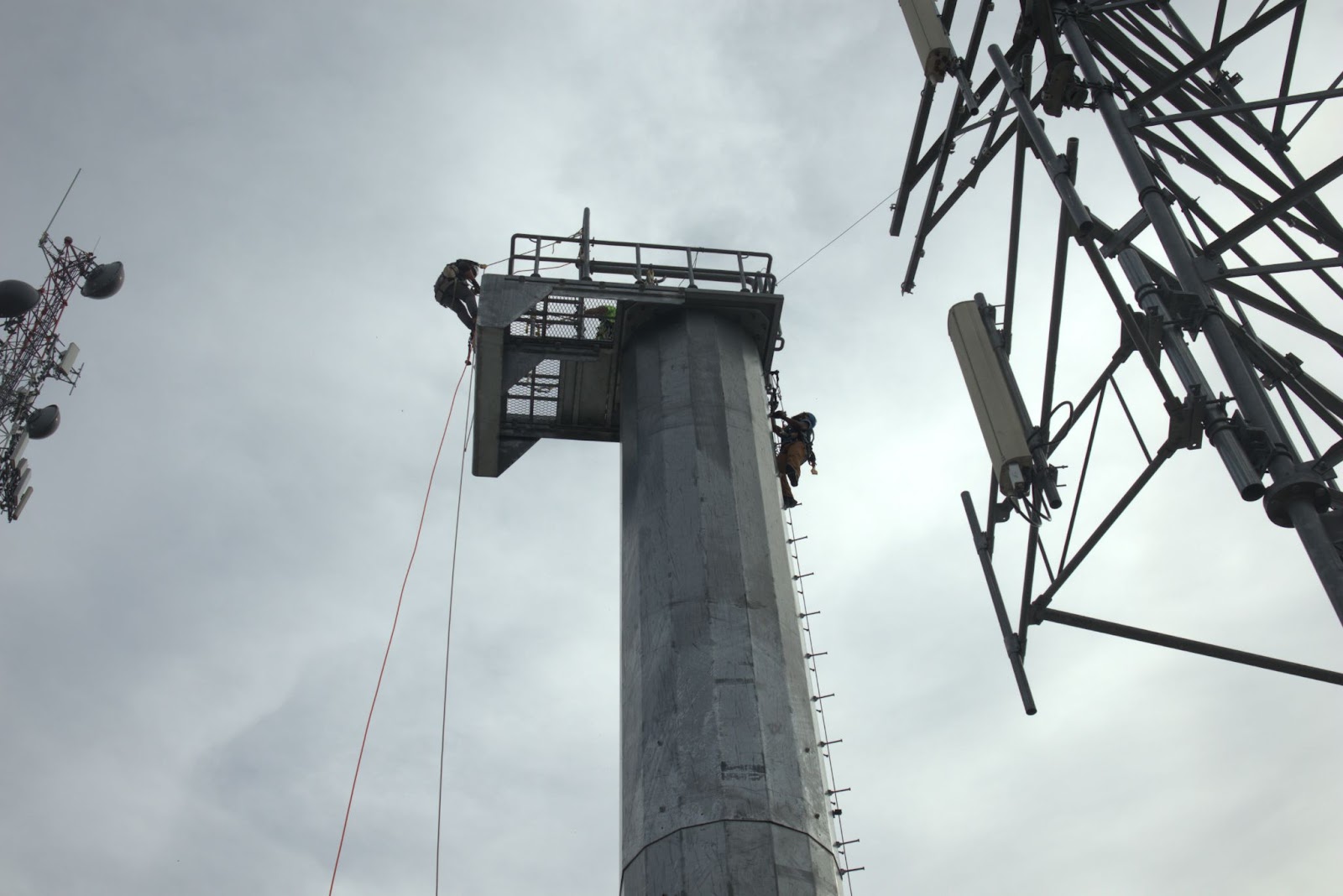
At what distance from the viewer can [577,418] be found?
61.0ft

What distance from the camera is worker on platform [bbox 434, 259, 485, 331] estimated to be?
18359mm

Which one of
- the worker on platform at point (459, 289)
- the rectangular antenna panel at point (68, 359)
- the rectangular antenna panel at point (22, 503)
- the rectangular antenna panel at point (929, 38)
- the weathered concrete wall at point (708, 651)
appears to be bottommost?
the weathered concrete wall at point (708, 651)

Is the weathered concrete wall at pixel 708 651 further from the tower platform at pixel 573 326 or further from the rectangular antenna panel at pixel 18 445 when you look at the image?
the rectangular antenna panel at pixel 18 445

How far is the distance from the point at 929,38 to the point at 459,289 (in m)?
9.85

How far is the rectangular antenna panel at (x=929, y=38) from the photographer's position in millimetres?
11188

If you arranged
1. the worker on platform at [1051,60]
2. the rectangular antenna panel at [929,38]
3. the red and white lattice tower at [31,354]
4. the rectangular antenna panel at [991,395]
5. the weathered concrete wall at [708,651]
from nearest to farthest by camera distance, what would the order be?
the worker on platform at [1051,60] < the rectangular antenna panel at [991,395] < the rectangular antenna panel at [929,38] < the weathered concrete wall at [708,651] < the red and white lattice tower at [31,354]

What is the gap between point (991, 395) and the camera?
1044cm

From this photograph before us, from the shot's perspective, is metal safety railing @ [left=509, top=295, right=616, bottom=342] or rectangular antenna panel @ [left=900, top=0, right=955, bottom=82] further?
metal safety railing @ [left=509, top=295, right=616, bottom=342]

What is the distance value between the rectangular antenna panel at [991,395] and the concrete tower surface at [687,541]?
4257 millimetres

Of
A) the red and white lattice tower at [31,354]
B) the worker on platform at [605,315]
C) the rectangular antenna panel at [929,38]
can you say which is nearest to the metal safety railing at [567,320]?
the worker on platform at [605,315]

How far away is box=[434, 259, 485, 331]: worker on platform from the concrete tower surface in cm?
176

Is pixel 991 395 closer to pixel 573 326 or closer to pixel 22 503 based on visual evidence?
pixel 573 326

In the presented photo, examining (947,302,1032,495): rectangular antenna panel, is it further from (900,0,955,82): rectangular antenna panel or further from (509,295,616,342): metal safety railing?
(509,295,616,342): metal safety railing

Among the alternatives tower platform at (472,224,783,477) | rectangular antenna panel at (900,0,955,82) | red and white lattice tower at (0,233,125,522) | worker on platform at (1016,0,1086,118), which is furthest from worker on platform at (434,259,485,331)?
red and white lattice tower at (0,233,125,522)
